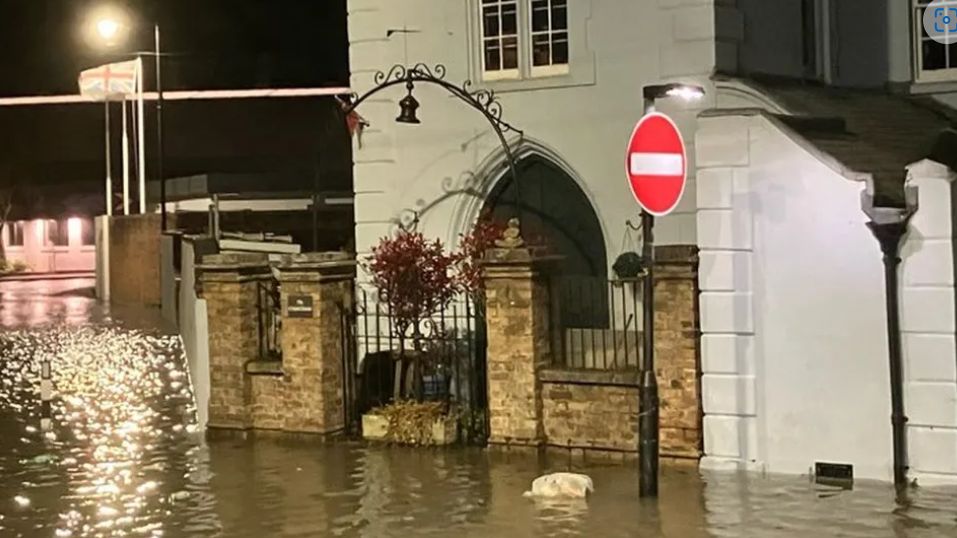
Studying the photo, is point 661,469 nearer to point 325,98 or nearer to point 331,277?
point 331,277

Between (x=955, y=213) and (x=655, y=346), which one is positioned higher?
(x=955, y=213)

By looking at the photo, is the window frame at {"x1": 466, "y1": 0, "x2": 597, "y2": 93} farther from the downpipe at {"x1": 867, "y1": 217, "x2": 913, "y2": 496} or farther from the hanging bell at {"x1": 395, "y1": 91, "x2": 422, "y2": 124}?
the downpipe at {"x1": 867, "y1": 217, "x2": 913, "y2": 496}

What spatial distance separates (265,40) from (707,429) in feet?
111

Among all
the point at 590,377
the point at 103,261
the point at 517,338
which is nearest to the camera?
the point at 590,377

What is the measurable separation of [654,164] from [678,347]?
208 cm

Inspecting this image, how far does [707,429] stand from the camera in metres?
13.1

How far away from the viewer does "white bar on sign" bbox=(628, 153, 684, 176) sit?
11906 mm

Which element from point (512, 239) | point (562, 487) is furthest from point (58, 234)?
point (562, 487)

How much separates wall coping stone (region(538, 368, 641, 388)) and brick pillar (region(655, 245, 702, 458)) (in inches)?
11.1

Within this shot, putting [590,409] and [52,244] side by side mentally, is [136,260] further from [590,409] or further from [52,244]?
[590,409]

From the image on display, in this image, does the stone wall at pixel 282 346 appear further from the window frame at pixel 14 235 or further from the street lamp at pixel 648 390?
the window frame at pixel 14 235

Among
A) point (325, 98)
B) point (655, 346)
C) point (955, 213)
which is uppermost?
point (325, 98)

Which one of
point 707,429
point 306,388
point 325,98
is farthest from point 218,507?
point 325,98

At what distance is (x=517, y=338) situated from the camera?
1407 centimetres
